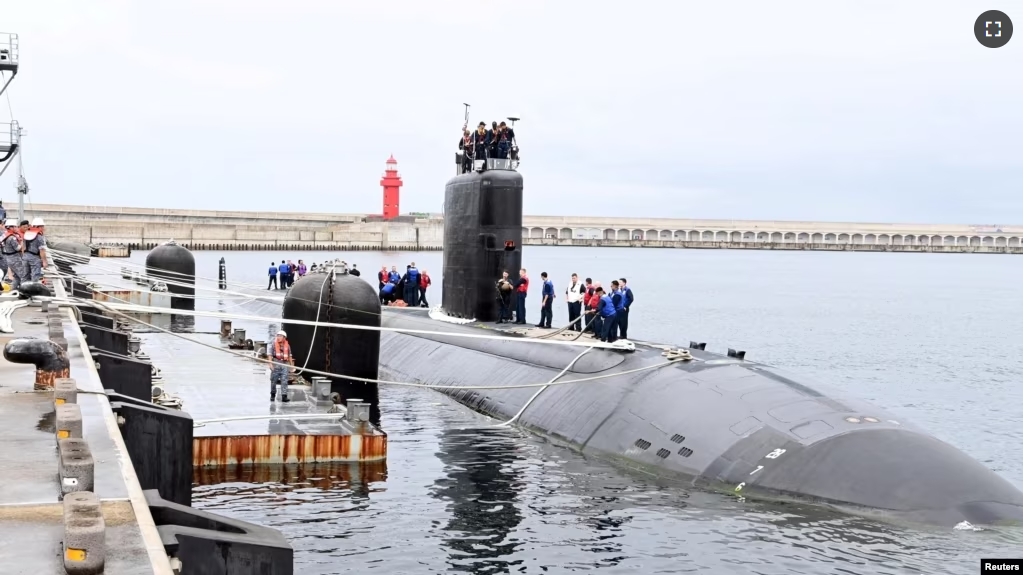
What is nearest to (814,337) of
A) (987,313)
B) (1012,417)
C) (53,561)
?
(1012,417)

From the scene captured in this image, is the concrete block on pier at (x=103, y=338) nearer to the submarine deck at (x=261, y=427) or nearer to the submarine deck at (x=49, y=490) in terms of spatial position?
the submarine deck at (x=261, y=427)

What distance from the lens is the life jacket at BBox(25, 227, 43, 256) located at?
16.6 meters

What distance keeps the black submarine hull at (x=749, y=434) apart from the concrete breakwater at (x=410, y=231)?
81.8 m

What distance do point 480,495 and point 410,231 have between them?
105 meters

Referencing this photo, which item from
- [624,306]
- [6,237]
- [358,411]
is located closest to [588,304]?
[624,306]

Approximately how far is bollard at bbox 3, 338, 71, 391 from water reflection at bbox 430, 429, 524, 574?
4280mm

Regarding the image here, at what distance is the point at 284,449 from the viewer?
45.0 feet

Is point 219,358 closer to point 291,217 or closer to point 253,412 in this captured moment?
point 253,412

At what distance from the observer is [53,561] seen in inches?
201

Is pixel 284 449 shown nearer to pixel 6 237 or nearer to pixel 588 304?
pixel 6 237

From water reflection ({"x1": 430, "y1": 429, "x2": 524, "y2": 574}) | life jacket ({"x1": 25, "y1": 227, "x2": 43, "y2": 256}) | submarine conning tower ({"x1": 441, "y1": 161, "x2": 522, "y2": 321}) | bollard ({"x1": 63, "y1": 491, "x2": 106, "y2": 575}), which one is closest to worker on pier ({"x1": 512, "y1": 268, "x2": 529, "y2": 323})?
submarine conning tower ({"x1": 441, "y1": 161, "x2": 522, "y2": 321})

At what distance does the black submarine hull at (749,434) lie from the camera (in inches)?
425

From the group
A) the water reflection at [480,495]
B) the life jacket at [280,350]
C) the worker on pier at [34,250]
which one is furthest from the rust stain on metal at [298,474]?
the worker on pier at [34,250]

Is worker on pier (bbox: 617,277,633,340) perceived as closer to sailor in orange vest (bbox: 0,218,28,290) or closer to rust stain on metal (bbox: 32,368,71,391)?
sailor in orange vest (bbox: 0,218,28,290)
